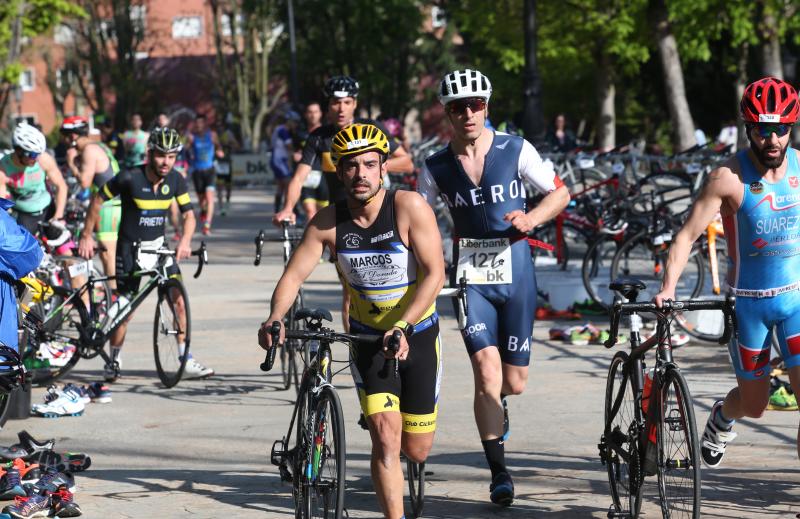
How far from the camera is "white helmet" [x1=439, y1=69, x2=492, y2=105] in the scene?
24.5ft

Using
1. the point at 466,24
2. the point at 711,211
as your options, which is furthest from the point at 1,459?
the point at 466,24

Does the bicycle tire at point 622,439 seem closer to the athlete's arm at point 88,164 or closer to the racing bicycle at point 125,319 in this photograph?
the racing bicycle at point 125,319

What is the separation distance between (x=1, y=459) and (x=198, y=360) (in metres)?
4.35

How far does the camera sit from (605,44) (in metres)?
41.5

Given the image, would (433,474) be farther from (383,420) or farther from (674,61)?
(674,61)

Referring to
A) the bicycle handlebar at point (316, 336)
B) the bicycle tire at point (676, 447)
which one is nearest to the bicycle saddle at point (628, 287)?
the bicycle tire at point (676, 447)

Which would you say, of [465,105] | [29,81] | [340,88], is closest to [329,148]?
[340,88]

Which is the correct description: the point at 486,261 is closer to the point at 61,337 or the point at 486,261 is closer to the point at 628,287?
the point at 628,287

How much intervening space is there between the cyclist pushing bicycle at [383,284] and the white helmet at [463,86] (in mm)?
1092

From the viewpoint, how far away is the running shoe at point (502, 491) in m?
7.12

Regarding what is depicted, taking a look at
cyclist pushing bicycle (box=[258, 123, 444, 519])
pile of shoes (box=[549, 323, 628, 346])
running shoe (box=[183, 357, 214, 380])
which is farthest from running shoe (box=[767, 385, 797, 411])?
running shoe (box=[183, 357, 214, 380])

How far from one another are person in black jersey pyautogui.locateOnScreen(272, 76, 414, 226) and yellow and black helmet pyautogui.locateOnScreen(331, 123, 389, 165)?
4.04 meters

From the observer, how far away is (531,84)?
2067 centimetres

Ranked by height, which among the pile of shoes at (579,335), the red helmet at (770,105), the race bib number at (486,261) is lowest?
the pile of shoes at (579,335)
